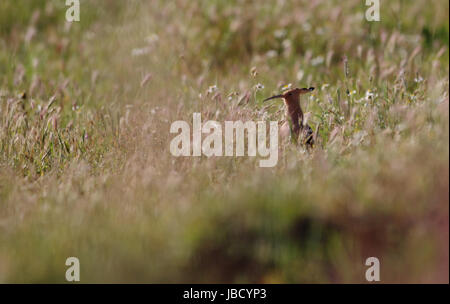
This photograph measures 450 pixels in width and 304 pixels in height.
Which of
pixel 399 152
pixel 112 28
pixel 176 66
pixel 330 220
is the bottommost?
pixel 330 220

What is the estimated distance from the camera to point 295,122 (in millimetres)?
4199

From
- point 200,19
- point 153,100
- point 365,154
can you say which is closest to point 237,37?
point 200,19

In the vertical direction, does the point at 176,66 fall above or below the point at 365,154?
above

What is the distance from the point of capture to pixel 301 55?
6691 millimetres

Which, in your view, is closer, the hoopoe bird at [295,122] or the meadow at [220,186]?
the meadow at [220,186]

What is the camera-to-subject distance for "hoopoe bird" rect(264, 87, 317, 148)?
13.0 feet

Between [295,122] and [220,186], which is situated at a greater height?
[295,122]

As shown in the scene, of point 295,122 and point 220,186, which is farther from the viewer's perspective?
point 295,122

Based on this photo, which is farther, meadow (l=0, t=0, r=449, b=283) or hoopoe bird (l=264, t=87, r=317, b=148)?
hoopoe bird (l=264, t=87, r=317, b=148)

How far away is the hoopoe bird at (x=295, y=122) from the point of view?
3.96m

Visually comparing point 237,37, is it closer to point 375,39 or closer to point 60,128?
point 375,39

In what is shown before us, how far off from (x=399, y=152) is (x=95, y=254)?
62.5 inches
